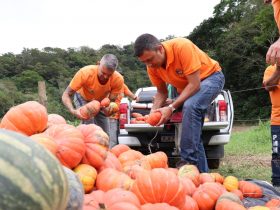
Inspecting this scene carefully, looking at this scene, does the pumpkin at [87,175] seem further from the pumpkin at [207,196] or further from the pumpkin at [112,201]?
the pumpkin at [207,196]

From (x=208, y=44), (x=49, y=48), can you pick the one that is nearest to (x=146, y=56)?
(x=208, y=44)

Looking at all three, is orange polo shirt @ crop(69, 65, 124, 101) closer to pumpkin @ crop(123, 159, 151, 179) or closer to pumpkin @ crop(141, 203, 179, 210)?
pumpkin @ crop(123, 159, 151, 179)

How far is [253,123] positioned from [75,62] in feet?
65.5

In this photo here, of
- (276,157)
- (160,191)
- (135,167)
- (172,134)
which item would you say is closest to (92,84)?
(172,134)

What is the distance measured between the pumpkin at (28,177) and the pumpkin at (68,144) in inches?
44.0

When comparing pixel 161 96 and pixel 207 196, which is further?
pixel 161 96

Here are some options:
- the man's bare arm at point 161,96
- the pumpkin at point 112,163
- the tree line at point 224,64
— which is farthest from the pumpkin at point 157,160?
the tree line at point 224,64

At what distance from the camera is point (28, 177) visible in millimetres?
1415

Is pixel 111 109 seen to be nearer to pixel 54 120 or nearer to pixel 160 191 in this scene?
pixel 54 120

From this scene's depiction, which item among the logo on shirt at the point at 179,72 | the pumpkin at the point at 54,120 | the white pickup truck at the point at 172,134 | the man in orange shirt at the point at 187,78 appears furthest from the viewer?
the white pickup truck at the point at 172,134

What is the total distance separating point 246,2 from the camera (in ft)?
138

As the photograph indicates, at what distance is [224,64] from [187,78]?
31421 mm

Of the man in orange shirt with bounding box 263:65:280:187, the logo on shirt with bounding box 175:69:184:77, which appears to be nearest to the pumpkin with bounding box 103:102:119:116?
the logo on shirt with bounding box 175:69:184:77

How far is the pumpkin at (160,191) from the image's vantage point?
2461mm
